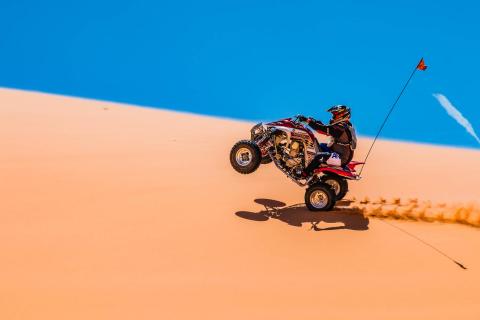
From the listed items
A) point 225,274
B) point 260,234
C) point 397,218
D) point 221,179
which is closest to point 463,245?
point 397,218

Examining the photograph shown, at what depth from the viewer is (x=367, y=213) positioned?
844 centimetres

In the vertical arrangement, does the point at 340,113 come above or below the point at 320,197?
above

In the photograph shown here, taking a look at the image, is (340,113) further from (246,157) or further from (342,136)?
(246,157)

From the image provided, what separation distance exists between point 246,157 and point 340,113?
1776 millimetres

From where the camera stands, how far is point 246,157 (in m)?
7.78

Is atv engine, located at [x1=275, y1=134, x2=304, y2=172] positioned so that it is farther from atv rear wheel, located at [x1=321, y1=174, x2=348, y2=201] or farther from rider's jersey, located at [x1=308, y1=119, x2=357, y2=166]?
atv rear wheel, located at [x1=321, y1=174, x2=348, y2=201]

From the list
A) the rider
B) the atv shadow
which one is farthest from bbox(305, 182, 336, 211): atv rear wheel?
the rider

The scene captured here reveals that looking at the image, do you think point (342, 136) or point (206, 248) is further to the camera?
point (342, 136)

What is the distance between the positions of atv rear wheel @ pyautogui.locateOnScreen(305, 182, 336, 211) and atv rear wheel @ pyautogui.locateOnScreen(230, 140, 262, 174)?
111 centimetres

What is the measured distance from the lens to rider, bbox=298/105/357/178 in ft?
26.1

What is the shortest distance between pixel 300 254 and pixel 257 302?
1.66m

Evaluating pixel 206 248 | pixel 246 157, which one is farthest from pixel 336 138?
pixel 206 248

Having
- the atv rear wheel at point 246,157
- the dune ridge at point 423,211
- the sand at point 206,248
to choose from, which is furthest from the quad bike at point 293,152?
the dune ridge at point 423,211

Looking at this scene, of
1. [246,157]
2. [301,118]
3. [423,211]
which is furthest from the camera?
[423,211]
